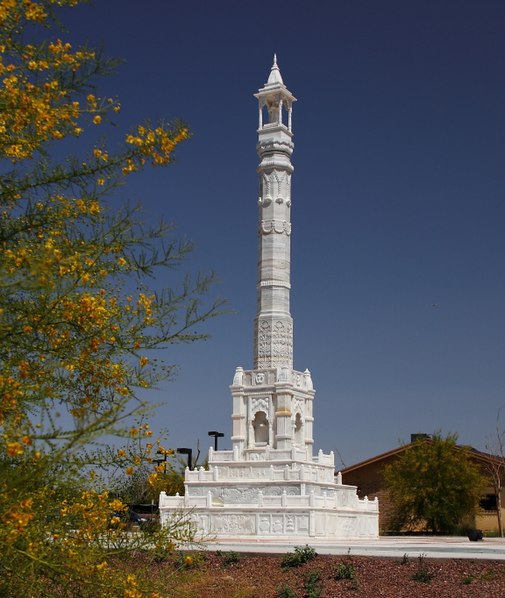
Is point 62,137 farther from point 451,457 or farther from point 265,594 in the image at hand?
point 451,457

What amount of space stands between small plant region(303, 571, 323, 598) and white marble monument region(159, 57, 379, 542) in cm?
1046

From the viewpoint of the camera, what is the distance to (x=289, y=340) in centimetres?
3872

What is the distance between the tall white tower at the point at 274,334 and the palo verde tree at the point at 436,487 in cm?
652

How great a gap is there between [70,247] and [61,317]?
842 mm

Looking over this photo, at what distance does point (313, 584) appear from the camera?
1964cm

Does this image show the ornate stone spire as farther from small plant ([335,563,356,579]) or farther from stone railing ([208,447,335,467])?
small plant ([335,563,356,579])

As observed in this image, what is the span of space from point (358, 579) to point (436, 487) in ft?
74.8

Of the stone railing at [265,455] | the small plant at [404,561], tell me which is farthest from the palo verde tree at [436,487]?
the small plant at [404,561]

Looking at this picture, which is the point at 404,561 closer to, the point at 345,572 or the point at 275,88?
the point at 345,572

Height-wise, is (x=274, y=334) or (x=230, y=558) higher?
(x=274, y=334)

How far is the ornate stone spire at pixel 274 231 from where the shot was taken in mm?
38594

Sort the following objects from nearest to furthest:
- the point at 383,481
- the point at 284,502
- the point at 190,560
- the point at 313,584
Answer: the point at 190,560 < the point at 313,584 < the point at 284,502 < the point at 383,481

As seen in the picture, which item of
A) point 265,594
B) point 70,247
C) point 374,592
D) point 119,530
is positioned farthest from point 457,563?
point 70,247

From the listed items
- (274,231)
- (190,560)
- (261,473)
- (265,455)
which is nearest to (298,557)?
(190,560)
